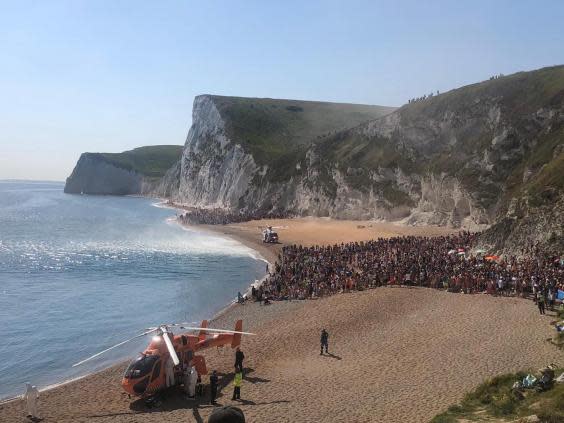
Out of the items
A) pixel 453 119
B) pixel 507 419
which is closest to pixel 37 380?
pixel 507 419

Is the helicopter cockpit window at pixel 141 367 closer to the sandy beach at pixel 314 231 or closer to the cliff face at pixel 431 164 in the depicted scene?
the cliff face at pixel 431 164

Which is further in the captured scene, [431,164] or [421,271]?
[431,164]

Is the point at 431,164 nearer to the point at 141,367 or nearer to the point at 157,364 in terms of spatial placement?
the point at 157,364

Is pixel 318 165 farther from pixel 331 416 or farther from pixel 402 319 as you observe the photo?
pixel 331 416

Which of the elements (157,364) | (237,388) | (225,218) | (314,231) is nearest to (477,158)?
(314,231)

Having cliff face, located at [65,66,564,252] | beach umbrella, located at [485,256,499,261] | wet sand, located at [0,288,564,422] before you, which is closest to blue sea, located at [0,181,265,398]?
wet sand, located at [0,288,564,422]

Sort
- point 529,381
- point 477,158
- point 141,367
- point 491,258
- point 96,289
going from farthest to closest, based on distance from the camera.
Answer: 1. point 477,158
2. point 96,289
3. point 491,258
4. point 141,367
5. point 529,381
